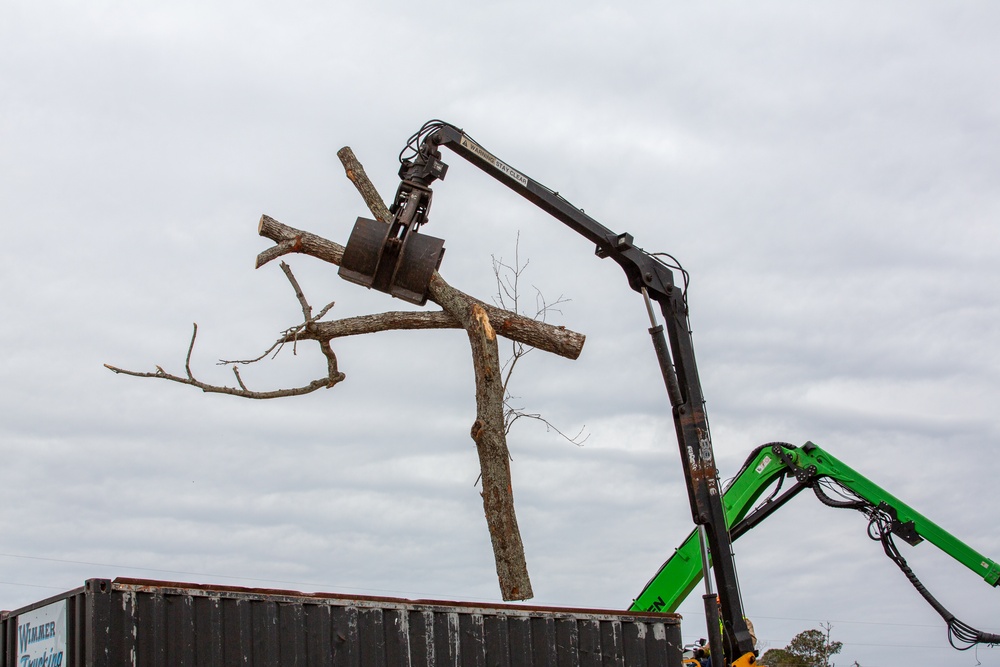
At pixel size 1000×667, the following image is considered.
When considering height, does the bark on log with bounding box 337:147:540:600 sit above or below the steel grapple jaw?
below

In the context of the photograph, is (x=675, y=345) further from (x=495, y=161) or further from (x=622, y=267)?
(x=495, y=161)

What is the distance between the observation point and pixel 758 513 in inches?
565

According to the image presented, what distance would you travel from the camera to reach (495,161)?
952cm

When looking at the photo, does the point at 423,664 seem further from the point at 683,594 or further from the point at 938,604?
the point at 938,604

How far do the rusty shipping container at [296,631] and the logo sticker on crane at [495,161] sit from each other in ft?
12.3

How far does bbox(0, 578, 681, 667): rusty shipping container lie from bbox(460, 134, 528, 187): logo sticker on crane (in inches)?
148

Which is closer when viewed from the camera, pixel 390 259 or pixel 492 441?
pixel 390 259

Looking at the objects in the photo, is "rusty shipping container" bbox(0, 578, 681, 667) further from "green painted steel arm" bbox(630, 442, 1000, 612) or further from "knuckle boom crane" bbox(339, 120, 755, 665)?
"green painted steel arm" bbox(630, 442, 1000, 612)

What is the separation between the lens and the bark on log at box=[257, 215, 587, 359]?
9742 millimetres

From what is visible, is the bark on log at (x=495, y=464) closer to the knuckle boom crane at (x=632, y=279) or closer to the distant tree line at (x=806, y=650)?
the knuckle boom crane at (x=632, y=279)

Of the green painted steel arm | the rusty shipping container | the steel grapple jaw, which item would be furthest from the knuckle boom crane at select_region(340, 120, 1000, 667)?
the green painted steel arm

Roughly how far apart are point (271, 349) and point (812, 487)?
7899 millimetres

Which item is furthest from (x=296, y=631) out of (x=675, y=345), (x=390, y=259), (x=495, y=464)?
(x=675, y=345)

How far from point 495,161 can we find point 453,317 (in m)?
1.44
